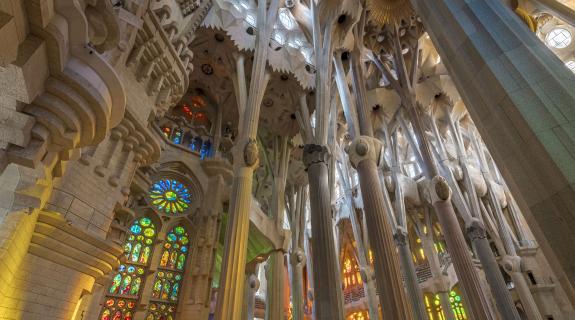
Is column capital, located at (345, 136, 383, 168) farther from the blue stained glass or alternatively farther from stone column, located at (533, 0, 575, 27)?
the blue stained glass

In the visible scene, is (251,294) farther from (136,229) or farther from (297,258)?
(136,229)

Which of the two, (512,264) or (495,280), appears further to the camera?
(512,264)

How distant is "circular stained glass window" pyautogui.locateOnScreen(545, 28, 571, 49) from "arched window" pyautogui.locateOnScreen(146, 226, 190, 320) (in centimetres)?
1992

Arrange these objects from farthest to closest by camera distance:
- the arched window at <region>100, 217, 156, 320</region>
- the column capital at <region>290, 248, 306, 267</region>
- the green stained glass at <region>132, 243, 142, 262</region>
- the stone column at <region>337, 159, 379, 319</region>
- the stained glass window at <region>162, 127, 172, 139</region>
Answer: the stone column at <region>337, 159, 379, 319</region> < the column capital at <region>290, 248, 306, 267</region> < the stained glass window at <region>162, 127, 172, 139</region> < the green stained glass at <region>132, 243, 142, 262</region> < the arched window at <region>100, 217, 156, 320</region>

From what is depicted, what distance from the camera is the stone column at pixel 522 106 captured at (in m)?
2.14

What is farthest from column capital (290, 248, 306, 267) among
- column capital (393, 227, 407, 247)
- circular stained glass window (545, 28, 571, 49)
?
circular stained glass window (545, 28, 571, 49)

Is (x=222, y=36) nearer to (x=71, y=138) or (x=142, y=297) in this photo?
(x=142, y=297)

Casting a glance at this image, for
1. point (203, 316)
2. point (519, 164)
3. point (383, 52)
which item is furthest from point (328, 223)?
point (383, 52)

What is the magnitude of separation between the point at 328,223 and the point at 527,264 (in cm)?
1185

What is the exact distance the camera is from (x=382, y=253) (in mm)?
7062

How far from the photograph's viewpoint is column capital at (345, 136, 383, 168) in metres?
8.74

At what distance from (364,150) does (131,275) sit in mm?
8276

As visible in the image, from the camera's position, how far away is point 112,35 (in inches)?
97.1

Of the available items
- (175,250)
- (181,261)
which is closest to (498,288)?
(181,261)
